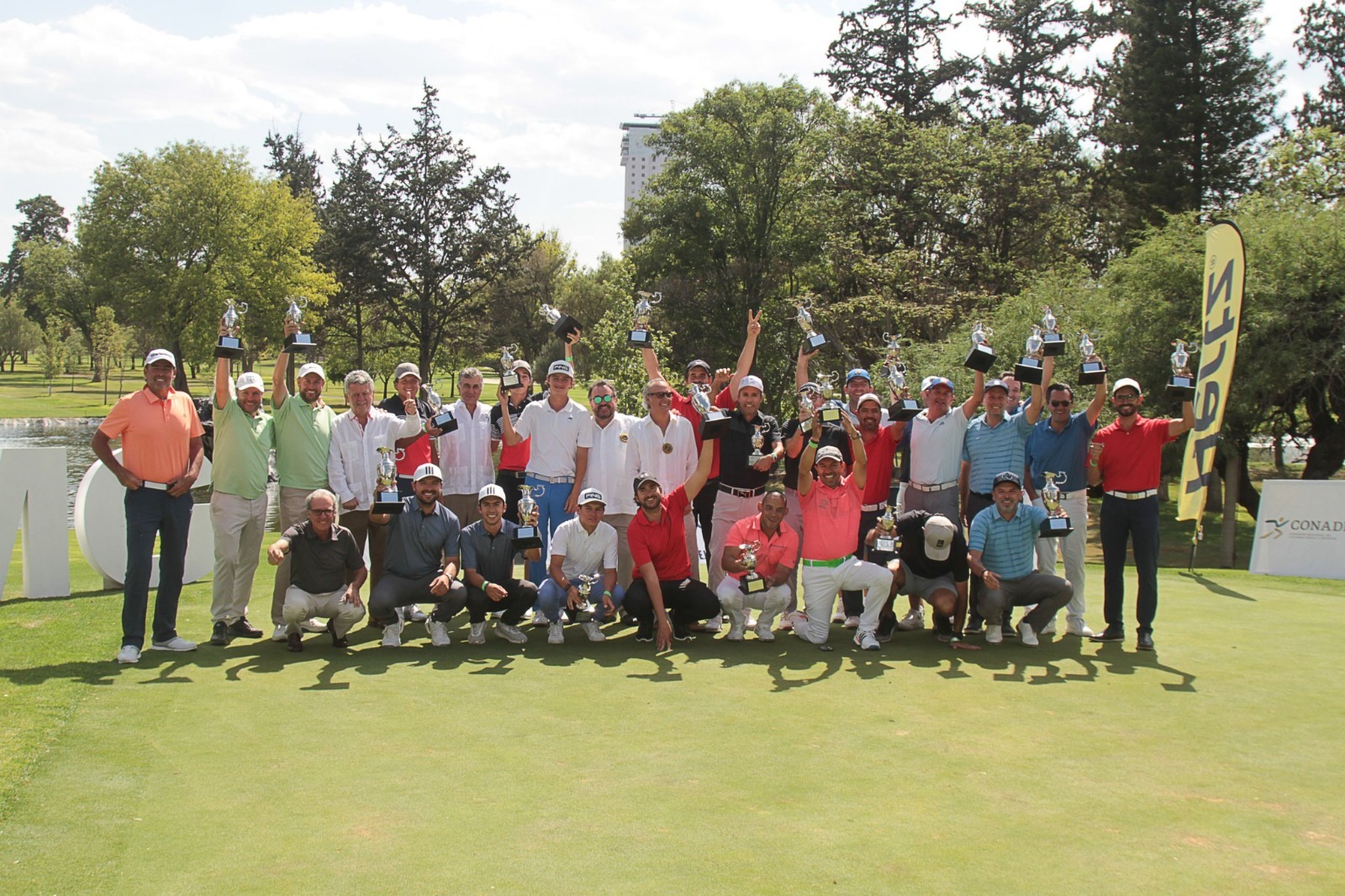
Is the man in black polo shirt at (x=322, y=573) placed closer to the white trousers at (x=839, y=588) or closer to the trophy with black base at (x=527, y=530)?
the trophy with black base at (x=527, y=530)

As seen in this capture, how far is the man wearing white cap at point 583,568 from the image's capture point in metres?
7.65

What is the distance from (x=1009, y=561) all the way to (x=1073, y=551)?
798 mm

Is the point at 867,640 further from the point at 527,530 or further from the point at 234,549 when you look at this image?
the point at 234,549

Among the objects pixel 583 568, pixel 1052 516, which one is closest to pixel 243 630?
pixel 583 568

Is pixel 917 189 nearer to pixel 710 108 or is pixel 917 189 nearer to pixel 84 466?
pixel 710 108

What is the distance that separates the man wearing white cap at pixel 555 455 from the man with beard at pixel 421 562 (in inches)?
32.7

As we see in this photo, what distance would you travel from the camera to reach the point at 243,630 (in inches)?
303

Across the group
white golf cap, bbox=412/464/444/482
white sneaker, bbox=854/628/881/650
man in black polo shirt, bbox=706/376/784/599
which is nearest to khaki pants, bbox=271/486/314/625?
white golf cap, bbox=412/464/444/482

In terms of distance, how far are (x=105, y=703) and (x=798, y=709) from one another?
152 inches

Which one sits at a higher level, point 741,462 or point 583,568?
point 741,462

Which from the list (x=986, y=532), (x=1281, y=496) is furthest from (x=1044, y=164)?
(x=986, y=532)

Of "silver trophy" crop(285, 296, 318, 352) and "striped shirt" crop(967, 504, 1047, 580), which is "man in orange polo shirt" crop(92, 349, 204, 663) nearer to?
"silver trophy" crop(285, 296, 318, 352)

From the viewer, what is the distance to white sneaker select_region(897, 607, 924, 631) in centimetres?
812

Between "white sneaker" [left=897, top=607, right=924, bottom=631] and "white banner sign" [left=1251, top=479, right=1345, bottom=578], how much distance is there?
5522 mm
